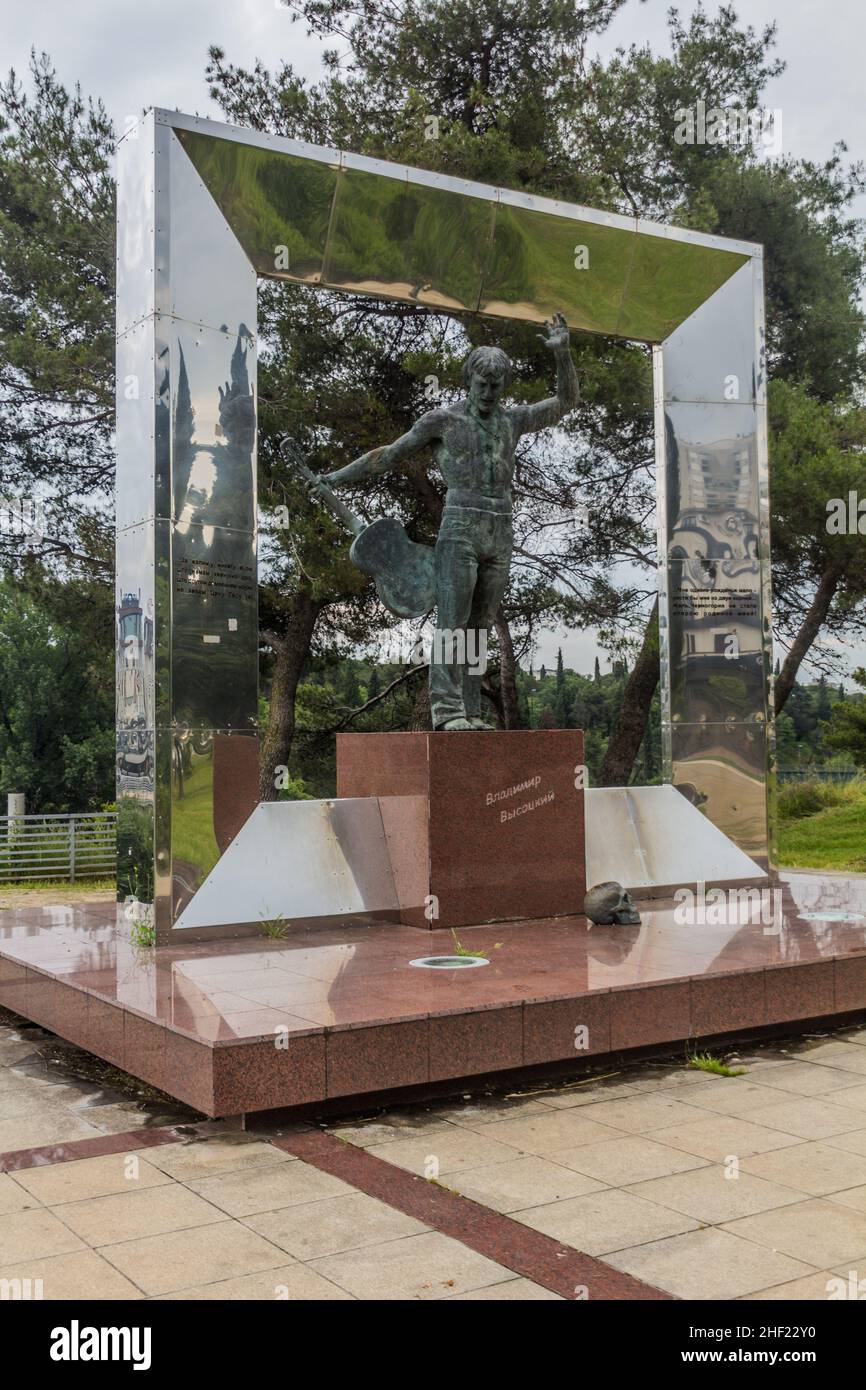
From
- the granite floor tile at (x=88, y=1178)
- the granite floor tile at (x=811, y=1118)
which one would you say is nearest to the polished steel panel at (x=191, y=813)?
the granite floor tile at (x=88, y=1178)

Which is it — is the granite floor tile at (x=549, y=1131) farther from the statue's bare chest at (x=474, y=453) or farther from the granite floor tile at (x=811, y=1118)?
the statue's bare chest at (x=474, y=453)

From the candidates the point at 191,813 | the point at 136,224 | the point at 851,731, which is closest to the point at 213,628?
the point at 191,813

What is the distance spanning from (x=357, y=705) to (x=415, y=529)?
157 inches

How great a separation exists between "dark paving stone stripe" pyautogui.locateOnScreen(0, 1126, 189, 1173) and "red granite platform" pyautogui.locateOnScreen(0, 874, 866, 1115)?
0.46 ft

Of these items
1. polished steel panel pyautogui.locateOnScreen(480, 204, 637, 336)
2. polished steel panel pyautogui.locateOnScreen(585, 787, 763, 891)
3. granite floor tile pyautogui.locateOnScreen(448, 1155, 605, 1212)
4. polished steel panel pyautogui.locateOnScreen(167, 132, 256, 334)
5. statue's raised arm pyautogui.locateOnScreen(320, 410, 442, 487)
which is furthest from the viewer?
polished steel panel pyautogui.locateOnScreen(480, 204, 637, 336)

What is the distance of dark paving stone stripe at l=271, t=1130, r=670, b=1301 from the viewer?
9.49ft

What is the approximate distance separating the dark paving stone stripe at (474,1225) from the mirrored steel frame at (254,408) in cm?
253

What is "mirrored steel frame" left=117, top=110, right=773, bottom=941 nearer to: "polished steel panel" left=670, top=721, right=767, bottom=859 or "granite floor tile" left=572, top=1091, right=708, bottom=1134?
"polished steel panel" left=670, top=721, right=767, bottom=859

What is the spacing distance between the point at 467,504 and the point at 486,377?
73 centimetres

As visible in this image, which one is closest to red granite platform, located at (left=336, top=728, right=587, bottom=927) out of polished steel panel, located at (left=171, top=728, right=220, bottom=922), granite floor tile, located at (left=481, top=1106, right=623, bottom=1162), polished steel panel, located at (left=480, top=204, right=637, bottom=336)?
polished steel panel, located at (left=171, top=728, right=220, bottom=922)

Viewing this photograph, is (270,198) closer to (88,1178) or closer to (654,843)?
(654,843)

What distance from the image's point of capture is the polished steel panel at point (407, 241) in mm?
7547

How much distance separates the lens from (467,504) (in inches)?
292

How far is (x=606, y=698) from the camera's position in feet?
68.9
